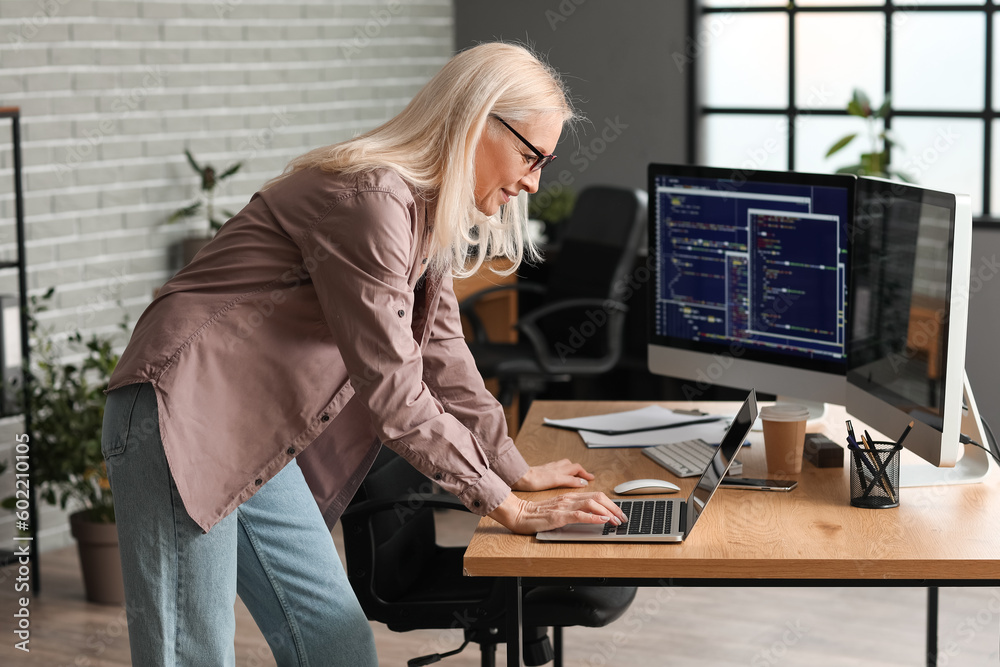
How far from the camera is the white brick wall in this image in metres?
3.58

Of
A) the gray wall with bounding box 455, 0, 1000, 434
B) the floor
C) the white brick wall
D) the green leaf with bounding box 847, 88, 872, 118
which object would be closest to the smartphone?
the floor

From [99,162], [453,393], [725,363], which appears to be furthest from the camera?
[99,162]

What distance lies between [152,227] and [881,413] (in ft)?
9.35

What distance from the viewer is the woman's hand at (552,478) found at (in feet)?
6.15

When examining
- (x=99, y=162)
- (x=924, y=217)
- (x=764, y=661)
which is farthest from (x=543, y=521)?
(x=99, y=162)

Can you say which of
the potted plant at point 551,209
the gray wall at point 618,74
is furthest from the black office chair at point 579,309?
the gray wall at point 618,74

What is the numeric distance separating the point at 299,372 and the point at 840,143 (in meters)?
3.50

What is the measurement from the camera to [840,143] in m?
4.61

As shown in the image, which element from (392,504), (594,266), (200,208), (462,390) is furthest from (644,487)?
(200,208)

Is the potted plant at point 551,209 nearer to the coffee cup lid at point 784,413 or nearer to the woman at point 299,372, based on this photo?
the coffee cup lid at point 784,413

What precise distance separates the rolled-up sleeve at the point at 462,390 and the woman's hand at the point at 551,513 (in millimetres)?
237

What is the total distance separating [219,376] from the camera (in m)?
1.59

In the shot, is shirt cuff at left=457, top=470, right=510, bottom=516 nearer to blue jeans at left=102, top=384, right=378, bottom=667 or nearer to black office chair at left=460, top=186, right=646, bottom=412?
blue jeans at left=102, top=384, right=378, bottom=667

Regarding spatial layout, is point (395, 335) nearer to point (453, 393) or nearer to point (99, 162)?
point (453, 393)
